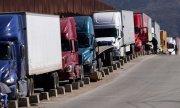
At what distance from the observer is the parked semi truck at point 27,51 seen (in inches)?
842

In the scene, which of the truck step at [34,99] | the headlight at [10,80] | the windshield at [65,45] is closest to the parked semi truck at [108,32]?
the windshield at [65,45]

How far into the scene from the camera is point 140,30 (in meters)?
62.2

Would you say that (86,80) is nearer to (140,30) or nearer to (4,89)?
(4,89)

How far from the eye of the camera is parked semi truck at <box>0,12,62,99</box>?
70.1 feet

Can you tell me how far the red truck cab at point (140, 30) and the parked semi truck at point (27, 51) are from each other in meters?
32.0

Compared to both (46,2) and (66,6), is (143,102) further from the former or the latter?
(66,6)

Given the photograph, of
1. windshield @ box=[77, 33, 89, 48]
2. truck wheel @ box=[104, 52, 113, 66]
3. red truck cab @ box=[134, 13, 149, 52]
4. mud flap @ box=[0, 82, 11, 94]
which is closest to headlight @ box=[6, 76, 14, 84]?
mud flap @ box=[0, 82, 11, 94]

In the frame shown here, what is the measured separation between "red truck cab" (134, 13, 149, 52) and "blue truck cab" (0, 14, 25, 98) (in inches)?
1455

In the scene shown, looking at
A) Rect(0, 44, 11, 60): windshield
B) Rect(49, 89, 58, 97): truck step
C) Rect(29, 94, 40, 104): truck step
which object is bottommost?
Rect(49, 89, 58, 97): truck step

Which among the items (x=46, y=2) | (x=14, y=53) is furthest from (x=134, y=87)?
(x=46, y=2)

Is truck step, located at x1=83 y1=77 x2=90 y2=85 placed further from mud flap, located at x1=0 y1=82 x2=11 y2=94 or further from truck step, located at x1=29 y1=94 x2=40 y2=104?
mud flap, located at x1=0 y1=82 x2=11 y2=94

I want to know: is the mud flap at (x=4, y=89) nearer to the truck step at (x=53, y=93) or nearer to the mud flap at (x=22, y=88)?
the mud flap at (x=22, y=88)

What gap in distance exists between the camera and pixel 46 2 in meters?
42.5

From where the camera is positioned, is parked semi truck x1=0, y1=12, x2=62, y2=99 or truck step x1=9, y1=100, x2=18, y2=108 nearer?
truck step x1=9, y1=100, x2=18, y2=108
